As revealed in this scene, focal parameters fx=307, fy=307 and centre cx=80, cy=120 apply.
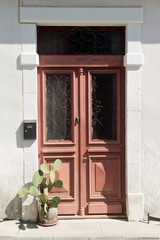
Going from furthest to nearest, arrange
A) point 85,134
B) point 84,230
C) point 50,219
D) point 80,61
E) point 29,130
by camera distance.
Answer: point 85,134
point 80,61
point 29,130
point 50,219
point 84,230

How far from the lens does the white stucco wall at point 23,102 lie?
508 cm

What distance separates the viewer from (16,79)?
202 inches

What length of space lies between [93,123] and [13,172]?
1610mm

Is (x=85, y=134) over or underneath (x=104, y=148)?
over

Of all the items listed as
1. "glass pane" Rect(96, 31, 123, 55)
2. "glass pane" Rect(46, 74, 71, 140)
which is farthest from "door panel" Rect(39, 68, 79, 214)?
"glass pane" Rect(96, 31, 123, 55)

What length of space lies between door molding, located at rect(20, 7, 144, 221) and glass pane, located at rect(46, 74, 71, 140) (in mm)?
326

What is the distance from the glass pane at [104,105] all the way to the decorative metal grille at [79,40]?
1.59 ft

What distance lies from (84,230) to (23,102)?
2300mm

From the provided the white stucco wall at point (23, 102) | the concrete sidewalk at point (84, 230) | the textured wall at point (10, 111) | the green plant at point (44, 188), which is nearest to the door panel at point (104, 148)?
the concrete sidewalk at point (84, 230)

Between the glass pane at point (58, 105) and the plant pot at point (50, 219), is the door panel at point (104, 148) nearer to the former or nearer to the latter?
the glass pane at point (58, 105)

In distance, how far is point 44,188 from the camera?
5133 millimetres

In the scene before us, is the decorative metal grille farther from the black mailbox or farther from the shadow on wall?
the shadow on wall

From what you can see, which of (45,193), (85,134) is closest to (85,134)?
(85,134)

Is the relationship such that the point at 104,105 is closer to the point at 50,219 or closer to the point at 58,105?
the point at 58,105
